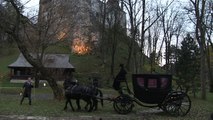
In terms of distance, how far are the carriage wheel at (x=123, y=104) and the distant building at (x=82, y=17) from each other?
29.2 m

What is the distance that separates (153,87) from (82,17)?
46963 millimetres

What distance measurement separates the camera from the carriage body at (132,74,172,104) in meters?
21.4

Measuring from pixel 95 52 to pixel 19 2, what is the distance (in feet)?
182

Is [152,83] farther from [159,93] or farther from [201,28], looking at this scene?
[201,28]

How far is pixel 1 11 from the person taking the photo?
1220 inches

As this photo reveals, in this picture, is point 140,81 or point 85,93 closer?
point 140,81

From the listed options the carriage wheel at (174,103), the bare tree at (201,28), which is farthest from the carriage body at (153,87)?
the bare tree at (201,28)

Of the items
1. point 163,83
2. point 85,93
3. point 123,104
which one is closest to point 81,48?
point 85,93

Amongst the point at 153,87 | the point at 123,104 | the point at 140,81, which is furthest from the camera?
the point at 123,104

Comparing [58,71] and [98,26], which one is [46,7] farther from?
[98,26]

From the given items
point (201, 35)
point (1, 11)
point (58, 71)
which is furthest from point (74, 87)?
point (58, 71)

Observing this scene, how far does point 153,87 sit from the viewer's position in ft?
70.6

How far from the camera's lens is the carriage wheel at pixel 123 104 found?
71.9 feet

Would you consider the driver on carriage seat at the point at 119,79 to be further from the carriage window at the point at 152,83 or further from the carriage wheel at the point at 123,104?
the carriage window at the point at 152,83
